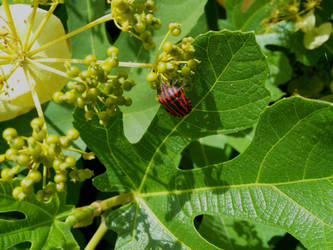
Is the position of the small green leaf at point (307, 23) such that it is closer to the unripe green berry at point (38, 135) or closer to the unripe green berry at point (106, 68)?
the unripe green berry at point (106, 68)

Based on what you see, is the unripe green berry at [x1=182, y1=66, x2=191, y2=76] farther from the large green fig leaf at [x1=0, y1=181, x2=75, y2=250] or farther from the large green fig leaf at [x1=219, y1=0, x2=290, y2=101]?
the large green fig leaf at [x1=219, y1=0, x2=290, y2=101]

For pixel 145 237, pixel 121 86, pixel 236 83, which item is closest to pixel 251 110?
pixel 236 83

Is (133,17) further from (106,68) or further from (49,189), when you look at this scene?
(49,189)

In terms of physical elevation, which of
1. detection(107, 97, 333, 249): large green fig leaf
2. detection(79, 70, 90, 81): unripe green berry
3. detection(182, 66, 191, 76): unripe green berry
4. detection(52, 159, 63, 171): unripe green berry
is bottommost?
detection(107, 97, 333, 249): large green fig leaf

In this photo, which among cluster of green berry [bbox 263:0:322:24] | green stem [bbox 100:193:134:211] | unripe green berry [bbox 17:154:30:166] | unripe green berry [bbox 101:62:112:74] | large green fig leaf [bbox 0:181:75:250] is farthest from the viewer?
cluster of green berry [bbox 263:0:322:24]

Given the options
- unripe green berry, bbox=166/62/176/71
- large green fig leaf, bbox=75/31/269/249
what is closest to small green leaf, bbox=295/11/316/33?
large green fig leaf, bbox=75/31/269/249

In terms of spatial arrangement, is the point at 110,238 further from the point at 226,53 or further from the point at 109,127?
the point at 226,53
